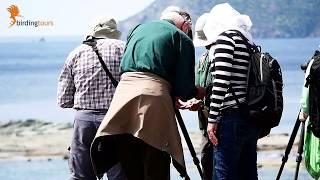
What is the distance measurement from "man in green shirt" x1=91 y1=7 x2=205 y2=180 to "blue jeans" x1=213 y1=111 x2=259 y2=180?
0.20 m

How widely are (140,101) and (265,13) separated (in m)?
4.31

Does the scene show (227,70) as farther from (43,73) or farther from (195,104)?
(43,73)

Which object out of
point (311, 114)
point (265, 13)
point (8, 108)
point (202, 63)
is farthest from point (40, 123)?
point (311, 114)

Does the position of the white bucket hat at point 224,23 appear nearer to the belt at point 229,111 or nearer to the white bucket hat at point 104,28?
the belt at point 229,111

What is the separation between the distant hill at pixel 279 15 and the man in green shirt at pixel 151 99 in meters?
3.55

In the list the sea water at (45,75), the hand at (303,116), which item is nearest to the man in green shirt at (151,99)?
the hand at (303,116)

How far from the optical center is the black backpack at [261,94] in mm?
3703

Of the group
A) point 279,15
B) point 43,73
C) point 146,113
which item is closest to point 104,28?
point 146,113

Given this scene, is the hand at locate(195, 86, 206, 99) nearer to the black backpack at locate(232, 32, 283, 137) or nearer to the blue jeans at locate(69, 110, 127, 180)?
the black backpack at locate(232, 32, 283, 137)

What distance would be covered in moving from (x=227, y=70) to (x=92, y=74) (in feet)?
3.08

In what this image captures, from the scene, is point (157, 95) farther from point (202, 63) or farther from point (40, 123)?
point (40, 123)

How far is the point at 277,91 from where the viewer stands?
381cm

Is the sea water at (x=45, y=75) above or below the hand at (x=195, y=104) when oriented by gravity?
below

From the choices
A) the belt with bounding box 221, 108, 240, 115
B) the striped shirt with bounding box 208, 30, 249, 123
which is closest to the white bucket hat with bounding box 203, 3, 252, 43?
the striped shirt with bounding box 208, 30, 249, 123
